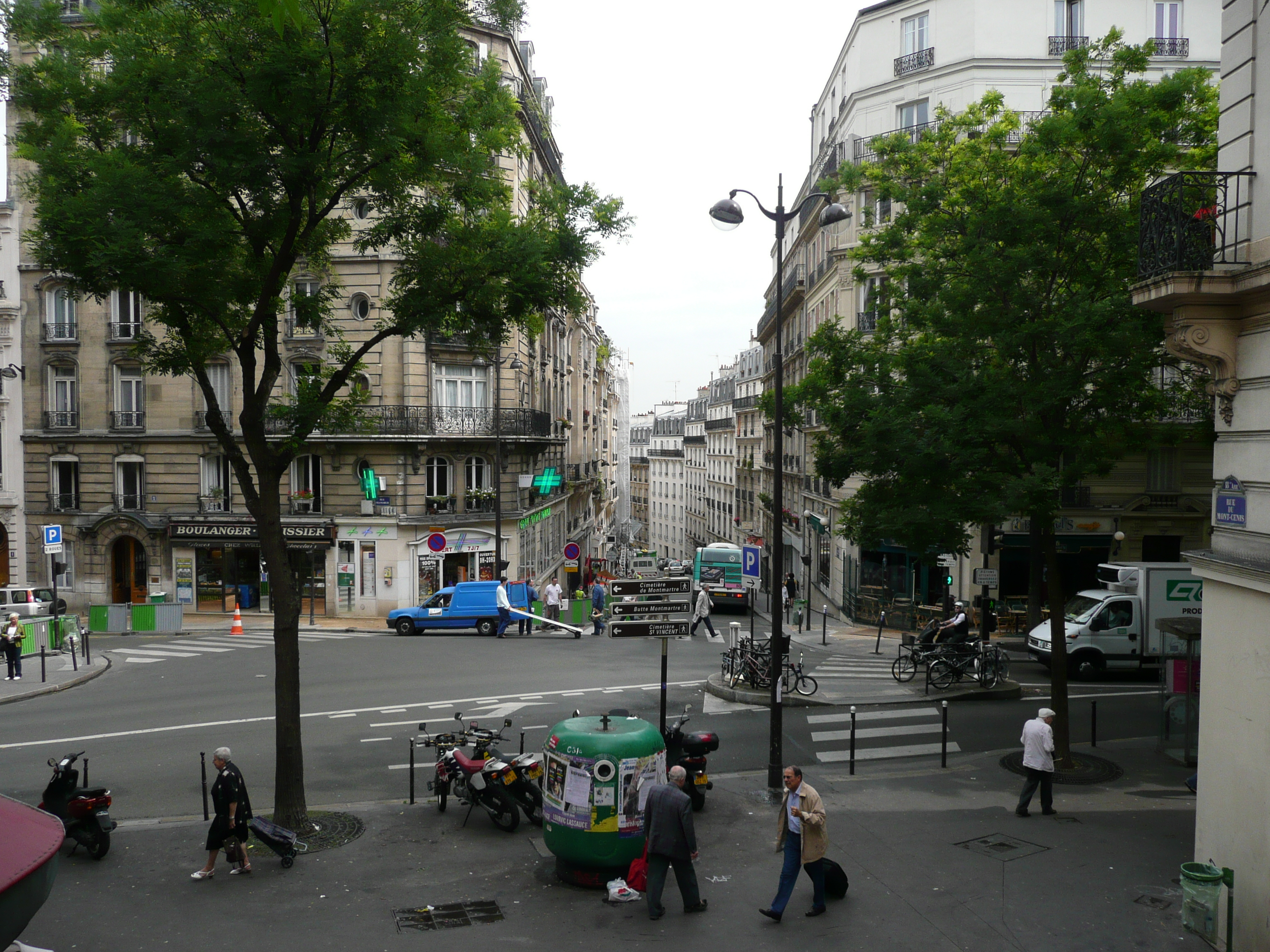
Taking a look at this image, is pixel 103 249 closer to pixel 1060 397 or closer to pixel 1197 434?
pixel 1060 397

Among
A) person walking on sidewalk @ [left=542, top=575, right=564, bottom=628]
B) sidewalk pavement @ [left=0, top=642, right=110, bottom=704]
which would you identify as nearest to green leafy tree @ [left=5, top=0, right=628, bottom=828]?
sidewalk pavement @ [left=0, top=642, right=110, bottom=704]

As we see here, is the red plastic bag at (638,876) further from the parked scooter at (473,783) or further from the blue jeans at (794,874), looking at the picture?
the parked scooter at (473,783)

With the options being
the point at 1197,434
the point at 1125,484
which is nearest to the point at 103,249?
the point at 1197,434

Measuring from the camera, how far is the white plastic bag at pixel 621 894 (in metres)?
9.14

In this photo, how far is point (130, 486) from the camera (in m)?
35.8

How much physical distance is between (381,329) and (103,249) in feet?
11.0

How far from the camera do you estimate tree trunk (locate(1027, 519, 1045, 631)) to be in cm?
1628

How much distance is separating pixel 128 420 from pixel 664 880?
1299 inches

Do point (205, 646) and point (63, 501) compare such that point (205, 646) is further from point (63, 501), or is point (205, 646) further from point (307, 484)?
point (63, 501)

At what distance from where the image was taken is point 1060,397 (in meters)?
13.6

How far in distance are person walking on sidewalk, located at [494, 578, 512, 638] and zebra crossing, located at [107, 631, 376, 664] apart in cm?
387

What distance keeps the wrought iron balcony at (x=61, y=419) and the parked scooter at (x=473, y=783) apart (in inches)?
1182

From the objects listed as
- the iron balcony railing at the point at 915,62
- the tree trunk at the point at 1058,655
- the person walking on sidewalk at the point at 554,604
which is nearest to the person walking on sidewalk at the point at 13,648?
the person walking on sidewalk at the point at 554,604

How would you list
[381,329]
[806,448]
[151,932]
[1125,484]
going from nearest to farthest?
[151,932] < [381,329] < [1125,484] < [806,448]
